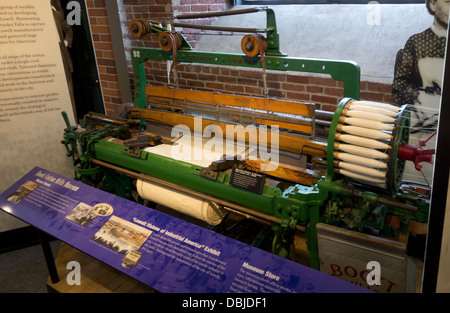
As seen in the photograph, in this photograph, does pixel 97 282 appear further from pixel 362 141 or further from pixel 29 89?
pixel 362 141

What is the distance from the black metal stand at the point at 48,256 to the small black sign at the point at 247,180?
1438 mm

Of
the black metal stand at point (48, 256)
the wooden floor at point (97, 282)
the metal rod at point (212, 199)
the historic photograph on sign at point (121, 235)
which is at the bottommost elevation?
the wooden floor at point (97, 282)

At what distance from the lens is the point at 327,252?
1984 mm

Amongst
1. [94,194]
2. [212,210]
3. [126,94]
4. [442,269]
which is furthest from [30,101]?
[442,269]

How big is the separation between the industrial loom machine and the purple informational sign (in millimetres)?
300

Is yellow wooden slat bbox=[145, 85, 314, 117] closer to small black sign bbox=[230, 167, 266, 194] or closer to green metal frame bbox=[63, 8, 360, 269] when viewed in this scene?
green metal frame bbox=[63, 8, 360, 269]

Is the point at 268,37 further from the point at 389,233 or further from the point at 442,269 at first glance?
the point at 442,269

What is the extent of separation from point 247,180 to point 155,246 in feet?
1.97

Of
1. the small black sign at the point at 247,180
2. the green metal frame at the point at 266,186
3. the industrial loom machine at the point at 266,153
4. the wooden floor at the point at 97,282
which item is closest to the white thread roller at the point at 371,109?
the industrial loom machine at the point at 266,153

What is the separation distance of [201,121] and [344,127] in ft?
3.74

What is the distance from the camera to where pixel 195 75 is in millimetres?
4367

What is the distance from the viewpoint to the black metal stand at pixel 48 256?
2.75m

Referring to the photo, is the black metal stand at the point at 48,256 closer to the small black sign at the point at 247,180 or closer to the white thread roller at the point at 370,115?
the small black sign at the point at 247,180

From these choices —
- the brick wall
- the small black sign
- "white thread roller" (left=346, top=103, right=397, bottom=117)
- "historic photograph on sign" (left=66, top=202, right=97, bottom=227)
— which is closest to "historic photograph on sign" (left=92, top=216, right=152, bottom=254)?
"historic photograph on sign" (left=66, top=202, right=97, bottom=227)
